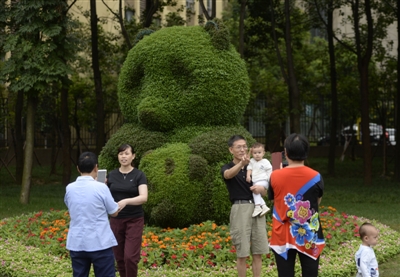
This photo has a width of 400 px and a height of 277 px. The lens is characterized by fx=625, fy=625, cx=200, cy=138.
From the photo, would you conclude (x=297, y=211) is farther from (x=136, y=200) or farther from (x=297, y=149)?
(x=136, y=200)

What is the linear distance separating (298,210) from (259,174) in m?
1.25

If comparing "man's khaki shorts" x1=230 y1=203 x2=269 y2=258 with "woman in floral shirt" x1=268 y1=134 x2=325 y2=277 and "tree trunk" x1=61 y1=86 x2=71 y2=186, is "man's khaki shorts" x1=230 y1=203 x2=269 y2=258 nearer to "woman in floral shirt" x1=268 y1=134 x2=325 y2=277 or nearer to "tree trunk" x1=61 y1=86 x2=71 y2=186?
"woman in floral shirt" x1=268 y1=134 x2=325 y2=277

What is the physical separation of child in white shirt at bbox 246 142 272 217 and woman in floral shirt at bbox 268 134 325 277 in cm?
108

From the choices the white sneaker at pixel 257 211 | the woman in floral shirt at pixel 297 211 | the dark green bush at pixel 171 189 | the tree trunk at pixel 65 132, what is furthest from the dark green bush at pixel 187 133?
the tree trunk at pixel 65 132

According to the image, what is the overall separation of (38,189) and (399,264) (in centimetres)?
1264

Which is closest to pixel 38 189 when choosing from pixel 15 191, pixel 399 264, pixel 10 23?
pixel 15 191

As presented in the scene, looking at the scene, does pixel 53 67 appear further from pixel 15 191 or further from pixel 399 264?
pixel 399 264

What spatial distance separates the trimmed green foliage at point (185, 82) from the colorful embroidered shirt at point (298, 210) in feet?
14.6

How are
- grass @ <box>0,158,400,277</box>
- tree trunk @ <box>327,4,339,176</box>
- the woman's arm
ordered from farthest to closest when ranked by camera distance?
tree trunk @ <box>327,4,339,176</box>, grass @ <box>0,158,400,277</box>, the woman's arm

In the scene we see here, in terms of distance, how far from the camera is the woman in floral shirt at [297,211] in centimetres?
507

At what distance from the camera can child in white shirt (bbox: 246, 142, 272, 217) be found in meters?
6.26

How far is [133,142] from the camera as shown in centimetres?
968

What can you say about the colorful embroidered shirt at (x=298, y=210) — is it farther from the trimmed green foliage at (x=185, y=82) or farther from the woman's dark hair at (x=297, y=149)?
the trimmed green foliage at (x=185, y=82)

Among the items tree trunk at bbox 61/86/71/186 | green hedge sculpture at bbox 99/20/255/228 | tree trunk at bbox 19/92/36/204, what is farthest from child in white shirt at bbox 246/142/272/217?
tree trunk at bbox 61/86/71/186
